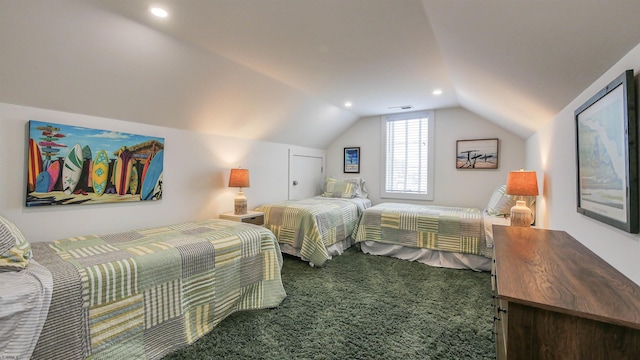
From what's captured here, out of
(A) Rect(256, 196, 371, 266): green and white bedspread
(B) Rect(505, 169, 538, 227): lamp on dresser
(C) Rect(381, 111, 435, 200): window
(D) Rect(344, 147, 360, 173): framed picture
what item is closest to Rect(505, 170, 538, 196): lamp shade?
(B) Rect(505, 169, 538, 227): lamp on dresser

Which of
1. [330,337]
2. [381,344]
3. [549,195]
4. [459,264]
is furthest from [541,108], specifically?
[330,337]

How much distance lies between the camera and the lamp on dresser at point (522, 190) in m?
2.72

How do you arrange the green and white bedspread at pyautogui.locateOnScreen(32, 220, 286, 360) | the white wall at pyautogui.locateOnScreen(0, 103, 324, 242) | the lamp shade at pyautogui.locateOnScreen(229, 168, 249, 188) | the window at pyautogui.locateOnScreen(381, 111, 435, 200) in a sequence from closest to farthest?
the green and white bedspread at pyautogui.locateOnScreen(32, 220, 286, 360), the white wall at pyautogui.locateOnScreen(0, 103, 324, 242), the lamp shade at pyautogui.locateOnScreen(229, 168, 249, 188), the window at pyautogui.locateOnScreen(381, 111, 435, 200)

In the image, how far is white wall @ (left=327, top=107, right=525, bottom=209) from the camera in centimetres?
Answer: 425

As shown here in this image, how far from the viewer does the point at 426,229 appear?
3.54m

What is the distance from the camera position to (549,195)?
2.54 m

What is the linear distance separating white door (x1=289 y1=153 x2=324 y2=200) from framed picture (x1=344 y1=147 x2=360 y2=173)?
501 millimetres

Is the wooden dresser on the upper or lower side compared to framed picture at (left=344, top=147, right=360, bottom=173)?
lower

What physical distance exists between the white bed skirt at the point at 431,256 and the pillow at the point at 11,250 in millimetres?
3371

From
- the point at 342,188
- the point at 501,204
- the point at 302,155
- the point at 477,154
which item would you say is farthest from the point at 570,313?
the point at 302,155

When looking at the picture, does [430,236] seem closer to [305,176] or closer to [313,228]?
[313,228]

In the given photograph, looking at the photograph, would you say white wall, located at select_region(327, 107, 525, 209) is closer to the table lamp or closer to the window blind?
the window blind

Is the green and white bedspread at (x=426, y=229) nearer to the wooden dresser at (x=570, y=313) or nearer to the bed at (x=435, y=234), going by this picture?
the bed at (x=435, y=234)

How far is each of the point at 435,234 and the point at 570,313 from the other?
8.89 feet
